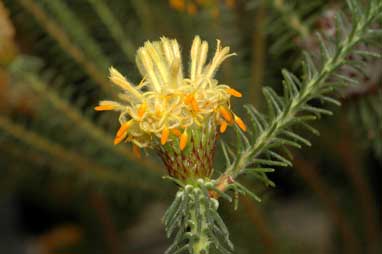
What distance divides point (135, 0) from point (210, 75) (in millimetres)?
536

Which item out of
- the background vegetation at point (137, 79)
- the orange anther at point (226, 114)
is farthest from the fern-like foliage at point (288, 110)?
the background vegetation at point (137, 79)

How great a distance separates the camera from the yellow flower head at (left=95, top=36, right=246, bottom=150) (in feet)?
1.49

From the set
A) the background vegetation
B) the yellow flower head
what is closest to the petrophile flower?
the yellow flower head

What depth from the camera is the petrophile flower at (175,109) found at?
1.49 feet

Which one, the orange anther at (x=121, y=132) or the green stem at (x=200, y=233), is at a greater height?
the orange anther at (x=121, y=132)

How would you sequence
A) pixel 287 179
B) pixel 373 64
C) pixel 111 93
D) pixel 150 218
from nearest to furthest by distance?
1. pixel 373 64
2. pixel 111 93
3. pixel 287 179
4. pixel 150 218

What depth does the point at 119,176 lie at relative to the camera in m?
1.01

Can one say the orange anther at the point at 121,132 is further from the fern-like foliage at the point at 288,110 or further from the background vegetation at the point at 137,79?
the background vegetation at the point at 137,79

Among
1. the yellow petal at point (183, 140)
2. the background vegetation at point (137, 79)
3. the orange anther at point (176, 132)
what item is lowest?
the yellow petal at point (183, 140)

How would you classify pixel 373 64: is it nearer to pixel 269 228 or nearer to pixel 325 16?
pixel 325 16

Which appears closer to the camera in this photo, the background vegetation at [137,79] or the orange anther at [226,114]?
the orange anther at [226,114]

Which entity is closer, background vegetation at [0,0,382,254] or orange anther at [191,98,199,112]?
orange anther at [191,98,199,112]

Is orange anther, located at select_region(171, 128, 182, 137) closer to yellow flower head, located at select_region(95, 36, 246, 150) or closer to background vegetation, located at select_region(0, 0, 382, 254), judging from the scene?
yellow flower head, located at select_region(95, 36, 246, 150)

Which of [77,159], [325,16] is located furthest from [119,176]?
[325,16]
